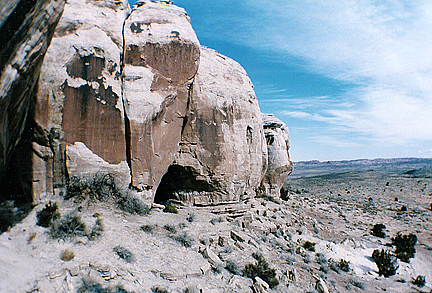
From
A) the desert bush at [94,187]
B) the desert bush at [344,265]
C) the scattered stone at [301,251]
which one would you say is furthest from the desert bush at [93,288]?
the desert bush at [344,265]

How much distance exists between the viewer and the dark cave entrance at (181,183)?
12.3 meters

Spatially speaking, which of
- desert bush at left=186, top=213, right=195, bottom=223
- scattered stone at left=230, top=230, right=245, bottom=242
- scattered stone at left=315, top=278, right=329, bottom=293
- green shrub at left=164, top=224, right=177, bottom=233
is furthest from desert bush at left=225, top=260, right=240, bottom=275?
scattered stone at left=315, top=278, right=329, bottom=293

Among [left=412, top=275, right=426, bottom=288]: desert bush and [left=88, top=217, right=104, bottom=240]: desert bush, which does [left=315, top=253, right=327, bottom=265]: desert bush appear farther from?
[left=88, top=217, right=104, bottom=240]: desert bush

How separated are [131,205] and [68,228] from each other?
9.50 ft

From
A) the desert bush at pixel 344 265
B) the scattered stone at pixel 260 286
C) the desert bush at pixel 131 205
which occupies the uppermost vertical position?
the desert bush at pixel 131 205

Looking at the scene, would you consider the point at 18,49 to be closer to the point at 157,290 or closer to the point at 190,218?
the point at 157,290

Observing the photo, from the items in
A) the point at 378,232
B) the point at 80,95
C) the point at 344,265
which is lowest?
the point at 378,232

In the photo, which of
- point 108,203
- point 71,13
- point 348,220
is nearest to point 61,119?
point 108,203

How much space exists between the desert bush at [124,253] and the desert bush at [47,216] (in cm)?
189

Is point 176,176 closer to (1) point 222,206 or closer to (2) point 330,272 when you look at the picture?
(1) point 222,206

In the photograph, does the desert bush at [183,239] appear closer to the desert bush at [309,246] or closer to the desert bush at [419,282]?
the desert bush at [309,246]

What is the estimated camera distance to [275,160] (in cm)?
1914

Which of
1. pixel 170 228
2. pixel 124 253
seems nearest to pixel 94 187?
pixel 170 228

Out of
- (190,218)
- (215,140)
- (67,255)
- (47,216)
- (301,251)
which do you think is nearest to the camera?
(67,255)
